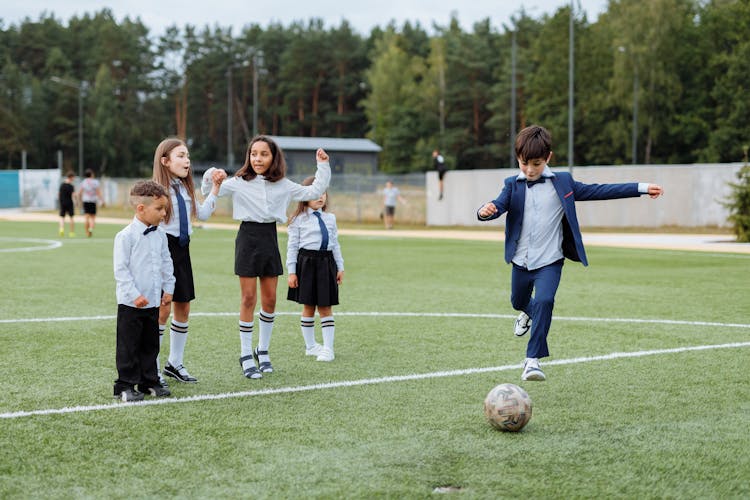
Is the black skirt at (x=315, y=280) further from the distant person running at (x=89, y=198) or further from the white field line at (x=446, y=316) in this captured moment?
the distant person running at (x=89, y=198)

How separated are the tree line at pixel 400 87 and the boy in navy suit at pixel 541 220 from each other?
58.2 m

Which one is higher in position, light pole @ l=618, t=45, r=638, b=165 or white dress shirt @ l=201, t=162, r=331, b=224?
light pole @ l=618, t=45, r=638, b=165

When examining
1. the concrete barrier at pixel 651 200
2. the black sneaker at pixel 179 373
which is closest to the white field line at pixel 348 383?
the black sneaker at pixel 179 373

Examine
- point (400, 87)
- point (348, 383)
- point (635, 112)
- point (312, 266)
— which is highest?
point (400, 87)

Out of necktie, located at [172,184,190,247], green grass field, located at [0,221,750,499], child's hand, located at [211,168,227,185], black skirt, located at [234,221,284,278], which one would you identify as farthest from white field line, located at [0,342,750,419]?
child's hand, located at [211,168,227,185]

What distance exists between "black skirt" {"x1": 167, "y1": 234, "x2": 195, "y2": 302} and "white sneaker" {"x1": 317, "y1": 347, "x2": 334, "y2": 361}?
1328 millimetres

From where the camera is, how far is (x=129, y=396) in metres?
5.96

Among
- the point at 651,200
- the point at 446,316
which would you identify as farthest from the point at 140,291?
the point at 651,200

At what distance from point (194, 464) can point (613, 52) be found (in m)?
67.9

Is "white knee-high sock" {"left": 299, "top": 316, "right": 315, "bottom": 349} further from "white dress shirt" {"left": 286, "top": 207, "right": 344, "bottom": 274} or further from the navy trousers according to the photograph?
the navy trousers

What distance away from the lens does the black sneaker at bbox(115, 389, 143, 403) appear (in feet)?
19.5

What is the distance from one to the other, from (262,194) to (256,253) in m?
0.45

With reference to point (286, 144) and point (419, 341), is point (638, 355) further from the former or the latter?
point (286, 144)

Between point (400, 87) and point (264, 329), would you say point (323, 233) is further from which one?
point (400, 87)
